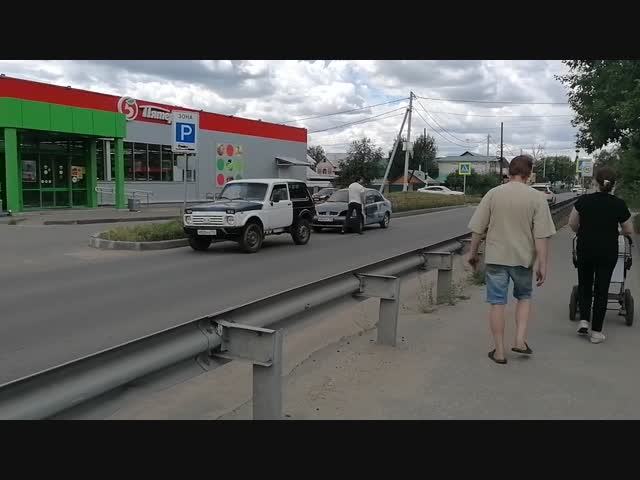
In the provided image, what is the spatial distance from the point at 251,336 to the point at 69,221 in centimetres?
2011

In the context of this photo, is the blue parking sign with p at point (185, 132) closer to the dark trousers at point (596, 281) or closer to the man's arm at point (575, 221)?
the man's arm at point (575, 221)

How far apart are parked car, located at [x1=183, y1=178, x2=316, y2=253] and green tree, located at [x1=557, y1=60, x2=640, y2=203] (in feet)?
26.6

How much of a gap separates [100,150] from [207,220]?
66.7ft

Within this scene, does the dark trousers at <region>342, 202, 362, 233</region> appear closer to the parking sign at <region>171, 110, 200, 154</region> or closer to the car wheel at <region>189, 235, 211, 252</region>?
the parking sign at <region>171, 110, 200, 154</region>

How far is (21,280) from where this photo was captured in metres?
10.2

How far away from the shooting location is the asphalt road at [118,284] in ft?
21.5

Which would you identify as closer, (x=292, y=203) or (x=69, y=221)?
(x=292, y=203)

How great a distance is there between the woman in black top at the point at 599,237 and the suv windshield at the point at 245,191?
9770mm

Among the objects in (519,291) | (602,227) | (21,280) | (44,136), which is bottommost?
(21,280)

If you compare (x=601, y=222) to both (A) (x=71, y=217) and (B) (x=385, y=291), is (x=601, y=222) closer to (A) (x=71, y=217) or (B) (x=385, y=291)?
(B) (x=385, y=291)

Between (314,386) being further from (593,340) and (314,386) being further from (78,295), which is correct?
(78,295)

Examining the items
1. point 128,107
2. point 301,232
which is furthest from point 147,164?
point 301,232

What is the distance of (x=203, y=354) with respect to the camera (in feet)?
11.9
